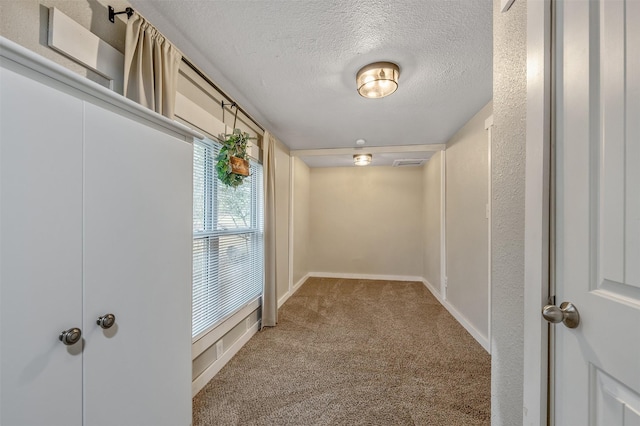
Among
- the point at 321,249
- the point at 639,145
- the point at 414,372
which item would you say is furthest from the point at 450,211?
the point at 639,145

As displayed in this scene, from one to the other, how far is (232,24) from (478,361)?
10.0ft

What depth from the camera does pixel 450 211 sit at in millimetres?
3289

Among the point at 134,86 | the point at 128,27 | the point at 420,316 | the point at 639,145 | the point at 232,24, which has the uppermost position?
the point at 232,24

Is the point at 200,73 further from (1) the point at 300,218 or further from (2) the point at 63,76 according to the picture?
(1) the point at 300,218

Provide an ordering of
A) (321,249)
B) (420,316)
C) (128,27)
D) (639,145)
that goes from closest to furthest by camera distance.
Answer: (639,145) → (128,27) → (420,316) → (321,249)

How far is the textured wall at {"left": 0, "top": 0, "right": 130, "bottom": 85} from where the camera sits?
0.84 metres

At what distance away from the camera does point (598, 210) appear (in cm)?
63

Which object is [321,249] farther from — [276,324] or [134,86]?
[134,86]

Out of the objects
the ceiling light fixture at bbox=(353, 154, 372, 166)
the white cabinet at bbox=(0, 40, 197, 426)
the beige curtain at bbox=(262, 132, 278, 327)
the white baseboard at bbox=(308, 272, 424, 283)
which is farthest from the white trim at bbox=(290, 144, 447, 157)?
the white cabinet at bbox=(0, 40, 197, 426)

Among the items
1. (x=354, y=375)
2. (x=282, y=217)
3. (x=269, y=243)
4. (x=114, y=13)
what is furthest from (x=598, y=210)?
(x=282, y=217)

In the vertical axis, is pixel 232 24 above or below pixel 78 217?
above

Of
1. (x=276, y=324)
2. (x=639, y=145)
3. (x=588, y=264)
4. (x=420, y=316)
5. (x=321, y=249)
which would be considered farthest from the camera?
(x=321, y=249)

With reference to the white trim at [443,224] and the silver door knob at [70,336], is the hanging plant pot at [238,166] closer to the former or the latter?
the silver door knob at [70,336]

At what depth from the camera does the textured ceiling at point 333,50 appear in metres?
1.29
